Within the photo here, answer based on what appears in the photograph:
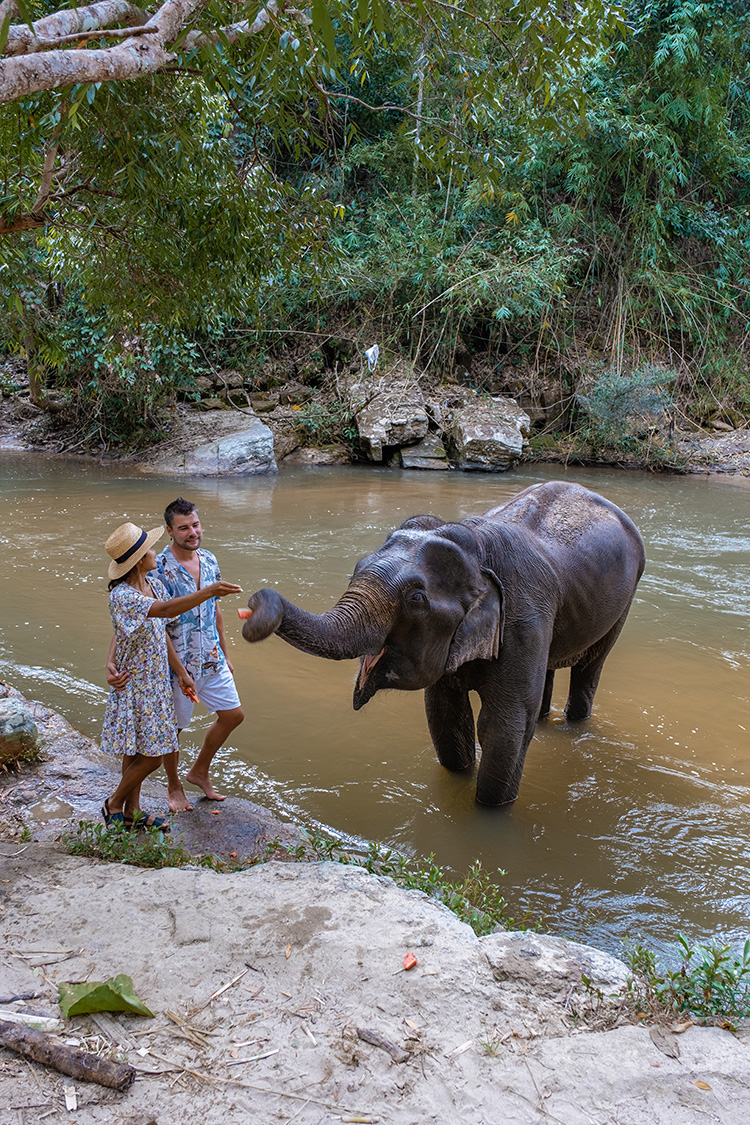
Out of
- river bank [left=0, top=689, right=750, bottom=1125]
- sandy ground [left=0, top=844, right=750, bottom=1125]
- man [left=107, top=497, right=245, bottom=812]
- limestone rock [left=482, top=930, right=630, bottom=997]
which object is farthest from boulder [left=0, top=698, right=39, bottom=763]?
limestone rock [left=482, top=930, right=630, bottom=997]

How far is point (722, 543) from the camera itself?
11523 millimetres

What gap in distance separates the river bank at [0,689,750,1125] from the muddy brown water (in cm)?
116

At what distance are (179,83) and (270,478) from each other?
9.23 meters

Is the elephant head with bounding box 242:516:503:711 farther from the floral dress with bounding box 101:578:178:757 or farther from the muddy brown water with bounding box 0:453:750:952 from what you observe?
the muddy brown water with bounding box 0:453:750:952

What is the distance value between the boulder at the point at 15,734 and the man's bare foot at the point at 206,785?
860mm

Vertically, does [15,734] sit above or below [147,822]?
above

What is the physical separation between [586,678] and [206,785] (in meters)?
2.88

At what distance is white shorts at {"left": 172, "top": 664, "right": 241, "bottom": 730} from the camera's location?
14.2 feet

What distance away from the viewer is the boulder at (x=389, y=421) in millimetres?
17031

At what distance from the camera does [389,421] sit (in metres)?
17.1

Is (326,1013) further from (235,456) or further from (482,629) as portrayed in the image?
(235,456)

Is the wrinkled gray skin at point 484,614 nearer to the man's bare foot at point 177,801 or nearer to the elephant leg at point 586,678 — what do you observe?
the elephant leg at point 586,678

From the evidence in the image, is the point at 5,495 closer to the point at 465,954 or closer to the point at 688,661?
the point at 688,661

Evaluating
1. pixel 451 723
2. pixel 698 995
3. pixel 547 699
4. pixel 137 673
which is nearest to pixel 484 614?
pixel 451 723
